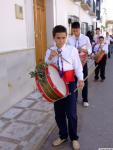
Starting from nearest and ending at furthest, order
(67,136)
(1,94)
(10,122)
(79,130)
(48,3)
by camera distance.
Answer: (67,136) < (79,130) < (10,122) < (1,94) < (48,3)

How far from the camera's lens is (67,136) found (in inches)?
171

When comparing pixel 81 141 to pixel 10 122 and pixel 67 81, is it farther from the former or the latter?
pixel 10 122

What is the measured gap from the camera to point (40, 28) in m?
8.69

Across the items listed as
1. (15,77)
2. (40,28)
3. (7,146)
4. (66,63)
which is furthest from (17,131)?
(40,28)

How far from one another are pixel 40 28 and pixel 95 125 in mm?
4503

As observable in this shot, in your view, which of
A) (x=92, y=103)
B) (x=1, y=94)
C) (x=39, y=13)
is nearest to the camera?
(x=1, y=94)

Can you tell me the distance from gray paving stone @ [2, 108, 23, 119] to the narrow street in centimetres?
111

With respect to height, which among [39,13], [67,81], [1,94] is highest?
[39,13]

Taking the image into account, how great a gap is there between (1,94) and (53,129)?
1412mm

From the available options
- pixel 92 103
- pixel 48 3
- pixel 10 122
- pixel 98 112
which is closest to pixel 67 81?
pixel 10 122

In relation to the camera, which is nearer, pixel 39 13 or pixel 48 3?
pixel 39 13

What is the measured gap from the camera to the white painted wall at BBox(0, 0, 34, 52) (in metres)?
5.82

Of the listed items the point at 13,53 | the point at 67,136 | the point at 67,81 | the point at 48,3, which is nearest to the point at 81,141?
the point at 67,136

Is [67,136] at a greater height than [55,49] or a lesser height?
lesser
